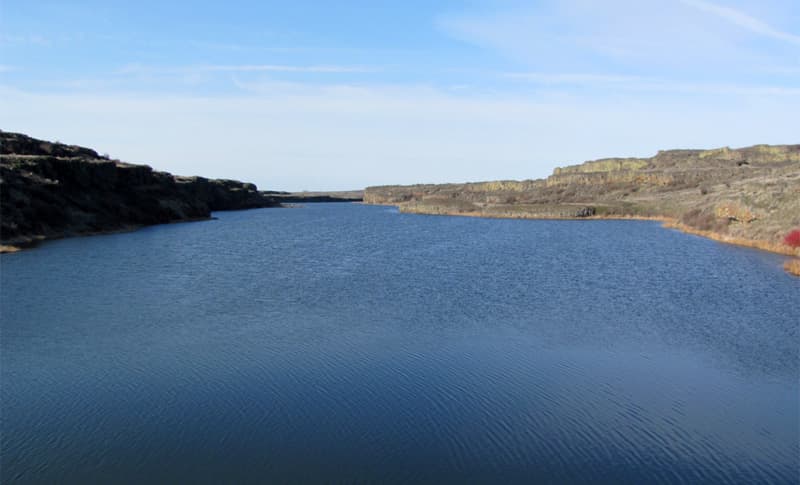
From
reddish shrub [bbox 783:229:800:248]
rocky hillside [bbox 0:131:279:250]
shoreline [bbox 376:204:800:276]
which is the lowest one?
shoreline [bbox 376:204:800:276]

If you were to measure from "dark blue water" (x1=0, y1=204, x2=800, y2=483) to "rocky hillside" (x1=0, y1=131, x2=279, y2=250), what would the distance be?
16578mm

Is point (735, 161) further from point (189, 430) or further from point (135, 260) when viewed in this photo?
point (189, 430)

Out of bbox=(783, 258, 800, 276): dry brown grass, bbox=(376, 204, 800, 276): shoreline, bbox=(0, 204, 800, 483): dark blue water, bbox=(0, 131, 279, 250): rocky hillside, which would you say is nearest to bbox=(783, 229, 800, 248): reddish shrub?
bbox=(376, 204, 800, 276): shoreline

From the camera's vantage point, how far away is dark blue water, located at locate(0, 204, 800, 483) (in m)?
9.14

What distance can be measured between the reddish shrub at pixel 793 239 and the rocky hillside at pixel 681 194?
2.01 meters

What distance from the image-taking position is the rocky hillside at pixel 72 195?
40.0 metres

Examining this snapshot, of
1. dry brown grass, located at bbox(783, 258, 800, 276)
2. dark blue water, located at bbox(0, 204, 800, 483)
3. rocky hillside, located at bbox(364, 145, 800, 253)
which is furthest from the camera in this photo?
rocky hillside, located at bbox(364, 145, 800, 253)

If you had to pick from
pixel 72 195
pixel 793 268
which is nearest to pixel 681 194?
pixel 793 268

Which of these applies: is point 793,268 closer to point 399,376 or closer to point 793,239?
point 793,239

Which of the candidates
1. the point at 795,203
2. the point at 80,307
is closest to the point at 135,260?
the point at 80,307

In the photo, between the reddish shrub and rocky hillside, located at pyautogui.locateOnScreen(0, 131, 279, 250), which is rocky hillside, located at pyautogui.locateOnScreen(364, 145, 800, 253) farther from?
rocky hillside, located at pyautogui.locateOnScreen(0, 131, 279, 250)

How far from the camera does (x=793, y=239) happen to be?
105 ft

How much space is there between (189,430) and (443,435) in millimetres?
4584

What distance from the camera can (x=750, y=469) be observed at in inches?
351
